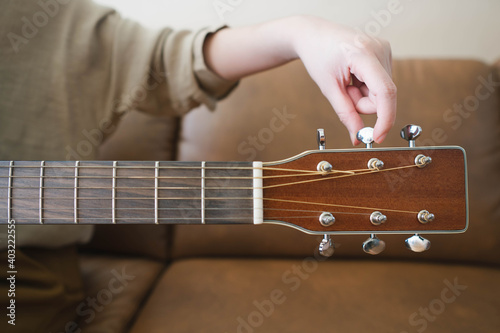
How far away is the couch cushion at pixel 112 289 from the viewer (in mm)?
644

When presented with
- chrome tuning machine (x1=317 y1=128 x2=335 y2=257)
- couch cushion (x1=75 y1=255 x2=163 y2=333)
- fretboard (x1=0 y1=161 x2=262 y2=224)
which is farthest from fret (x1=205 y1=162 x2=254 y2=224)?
couch cushion (x1=75 y1=255 x2=163 y2=333)

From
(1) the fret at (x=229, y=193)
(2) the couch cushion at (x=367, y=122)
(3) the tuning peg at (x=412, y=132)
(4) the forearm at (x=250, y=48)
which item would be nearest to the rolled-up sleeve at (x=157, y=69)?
(4) the forearm at (x=250, y=48)

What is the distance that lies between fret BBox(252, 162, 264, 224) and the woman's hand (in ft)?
0.47

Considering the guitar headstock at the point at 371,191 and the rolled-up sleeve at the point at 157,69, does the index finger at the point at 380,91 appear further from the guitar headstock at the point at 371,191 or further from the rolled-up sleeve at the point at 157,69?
the rolled-up sleeve at the point at 157,69

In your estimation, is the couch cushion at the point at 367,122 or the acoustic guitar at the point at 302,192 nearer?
the acoustic guitar at the point at 302,192

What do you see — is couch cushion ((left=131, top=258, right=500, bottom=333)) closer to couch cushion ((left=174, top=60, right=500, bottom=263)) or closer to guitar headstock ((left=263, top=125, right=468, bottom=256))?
couch cushion ((left=174, top=60, right=500, bottom=263))

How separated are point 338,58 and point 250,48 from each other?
8.6 inches

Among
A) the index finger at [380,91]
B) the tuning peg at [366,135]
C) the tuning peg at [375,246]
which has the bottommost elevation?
the tuning peg at [375,246]

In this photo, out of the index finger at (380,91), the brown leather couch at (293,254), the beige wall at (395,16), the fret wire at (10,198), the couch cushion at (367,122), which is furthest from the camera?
the beige wall at (395,16)

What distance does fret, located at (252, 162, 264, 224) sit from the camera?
458 mm

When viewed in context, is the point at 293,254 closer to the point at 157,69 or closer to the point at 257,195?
the point at 257,195

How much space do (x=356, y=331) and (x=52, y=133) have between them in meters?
0.69

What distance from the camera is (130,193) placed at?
479mm

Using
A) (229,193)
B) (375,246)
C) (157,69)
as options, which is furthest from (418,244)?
(157,69)
